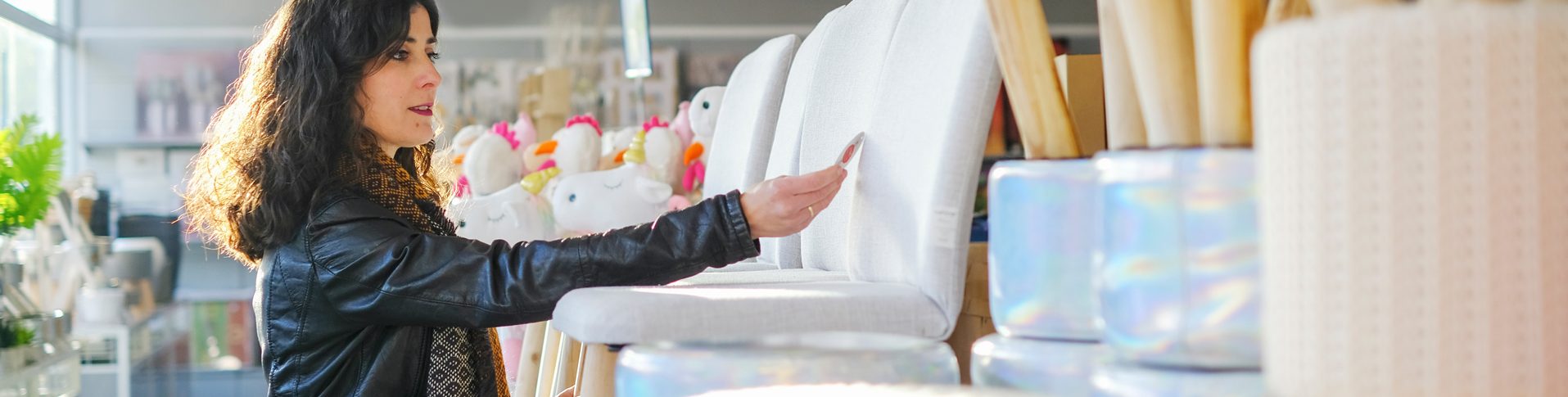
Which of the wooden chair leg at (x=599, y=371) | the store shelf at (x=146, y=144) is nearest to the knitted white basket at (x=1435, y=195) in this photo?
the wooden chair leg at (x=599, y=371)

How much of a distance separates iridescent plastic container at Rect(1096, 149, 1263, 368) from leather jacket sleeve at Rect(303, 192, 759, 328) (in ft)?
1.71

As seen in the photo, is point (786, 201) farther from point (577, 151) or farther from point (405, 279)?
point (577, 151)

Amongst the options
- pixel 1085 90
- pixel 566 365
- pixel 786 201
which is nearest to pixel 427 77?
pixel 566 365

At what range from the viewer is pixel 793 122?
4.91 ft

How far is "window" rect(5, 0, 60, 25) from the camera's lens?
4020 mm

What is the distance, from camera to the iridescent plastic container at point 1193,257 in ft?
1.47

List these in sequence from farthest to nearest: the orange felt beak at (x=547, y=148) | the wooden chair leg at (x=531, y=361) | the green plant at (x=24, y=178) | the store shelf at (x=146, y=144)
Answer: the store shelf at (x=146, y=144) < the green plant at (x=24, y=178) < the orange felt beak at (x=547, y=148) < the wooden chair leg at (x=531, y=361)

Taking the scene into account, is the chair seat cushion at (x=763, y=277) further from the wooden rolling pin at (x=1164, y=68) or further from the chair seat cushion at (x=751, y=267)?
the wooden rolling pin at (x=1164, y=68)

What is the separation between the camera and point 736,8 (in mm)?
4547

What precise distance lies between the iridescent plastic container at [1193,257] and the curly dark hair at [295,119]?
3.27ft

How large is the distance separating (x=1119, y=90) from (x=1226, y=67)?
0.38ft

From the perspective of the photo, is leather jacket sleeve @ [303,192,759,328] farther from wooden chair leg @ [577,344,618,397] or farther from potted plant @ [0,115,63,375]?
potted plant @ [0,115,63,375]

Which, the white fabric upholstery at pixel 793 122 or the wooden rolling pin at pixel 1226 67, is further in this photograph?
the white fabric upholstery at pixel 793 122

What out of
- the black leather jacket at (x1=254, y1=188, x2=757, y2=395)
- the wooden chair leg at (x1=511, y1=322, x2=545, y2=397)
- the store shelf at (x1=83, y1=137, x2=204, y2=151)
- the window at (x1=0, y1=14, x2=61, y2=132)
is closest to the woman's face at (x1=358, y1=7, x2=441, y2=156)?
the black leather jacket at (x1=254, y1=188, x2=757, y2=395)
